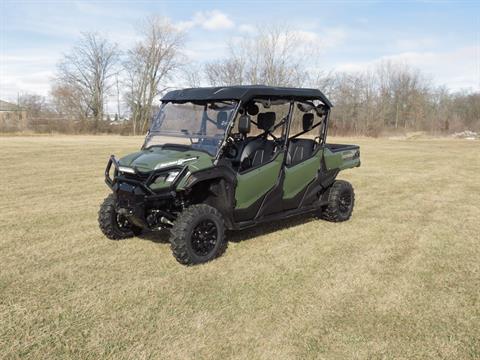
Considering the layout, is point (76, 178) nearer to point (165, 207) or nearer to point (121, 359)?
point (165, 207)

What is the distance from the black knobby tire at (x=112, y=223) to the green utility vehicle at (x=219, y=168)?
1 cm

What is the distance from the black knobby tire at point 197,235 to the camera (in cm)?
455

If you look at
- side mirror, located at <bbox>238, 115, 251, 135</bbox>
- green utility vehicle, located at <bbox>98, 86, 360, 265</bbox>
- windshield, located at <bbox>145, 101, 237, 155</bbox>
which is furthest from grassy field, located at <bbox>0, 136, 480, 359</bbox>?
side mirror, located at <bbox>238, 115, 251, 135</bbox>

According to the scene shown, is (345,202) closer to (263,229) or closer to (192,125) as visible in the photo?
(263,229)

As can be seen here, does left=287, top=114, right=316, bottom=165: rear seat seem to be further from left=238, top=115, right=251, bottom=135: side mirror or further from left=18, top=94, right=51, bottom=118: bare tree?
left=18, top=94, right=51, bottom=118: bare tree

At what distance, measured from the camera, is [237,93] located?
5082 millimetres

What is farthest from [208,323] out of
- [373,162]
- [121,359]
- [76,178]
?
[373,162]

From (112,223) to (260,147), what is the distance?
211 cm

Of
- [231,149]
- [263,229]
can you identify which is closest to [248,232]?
[263,229]

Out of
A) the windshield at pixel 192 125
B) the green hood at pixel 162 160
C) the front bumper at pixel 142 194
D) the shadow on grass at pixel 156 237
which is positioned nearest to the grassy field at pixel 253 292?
the shadow on grass at pixel 156 237

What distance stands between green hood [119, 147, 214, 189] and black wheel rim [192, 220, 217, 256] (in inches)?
→ 24.2

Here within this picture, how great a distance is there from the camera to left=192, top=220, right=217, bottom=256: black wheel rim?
473cm

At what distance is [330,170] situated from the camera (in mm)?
Result: 6484

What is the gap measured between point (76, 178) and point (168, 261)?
7302mm
